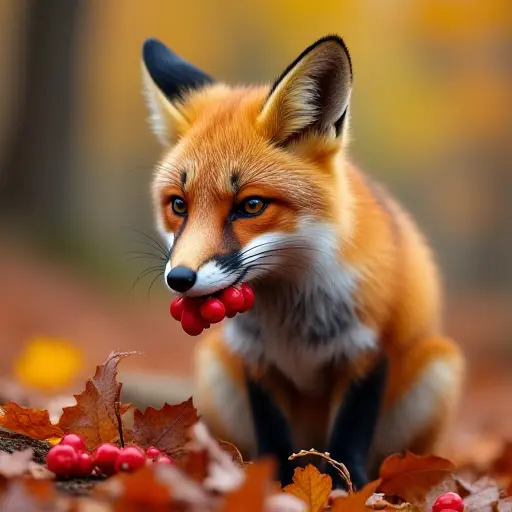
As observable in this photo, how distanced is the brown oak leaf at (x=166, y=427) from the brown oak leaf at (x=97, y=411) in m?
0.09

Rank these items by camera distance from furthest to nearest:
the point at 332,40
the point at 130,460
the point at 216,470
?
the point at 332,40
the point at 130,460
the point at 216,470

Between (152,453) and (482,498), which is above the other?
(152,453)

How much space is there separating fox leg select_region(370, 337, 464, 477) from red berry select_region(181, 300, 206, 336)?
1.44m

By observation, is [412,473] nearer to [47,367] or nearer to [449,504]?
[449,504]

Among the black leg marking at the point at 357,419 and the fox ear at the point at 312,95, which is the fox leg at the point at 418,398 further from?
the fox ear at the point at 312,95

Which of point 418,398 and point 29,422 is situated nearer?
point 29,422

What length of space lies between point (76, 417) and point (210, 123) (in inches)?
63.4

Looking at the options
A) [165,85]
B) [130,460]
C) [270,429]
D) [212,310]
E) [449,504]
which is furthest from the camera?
[165,85]

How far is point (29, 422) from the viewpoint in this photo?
3.13m

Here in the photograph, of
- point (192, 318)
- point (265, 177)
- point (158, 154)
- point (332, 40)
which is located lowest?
point (192, 318)

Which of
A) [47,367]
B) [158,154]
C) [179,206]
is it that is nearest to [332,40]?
[179,206]

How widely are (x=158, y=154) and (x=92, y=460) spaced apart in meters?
3.98

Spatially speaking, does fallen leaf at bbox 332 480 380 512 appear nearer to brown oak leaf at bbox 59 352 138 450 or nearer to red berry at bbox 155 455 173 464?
red berry at bbox 155 455 173 464

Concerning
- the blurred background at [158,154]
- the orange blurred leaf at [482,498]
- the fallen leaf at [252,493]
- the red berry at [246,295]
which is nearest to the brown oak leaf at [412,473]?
the orange blurred leaf at [482,498]
